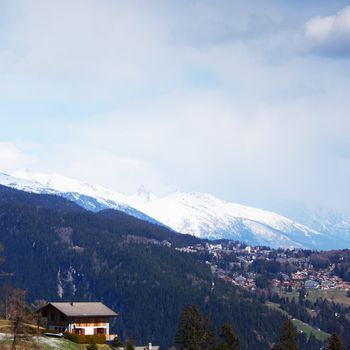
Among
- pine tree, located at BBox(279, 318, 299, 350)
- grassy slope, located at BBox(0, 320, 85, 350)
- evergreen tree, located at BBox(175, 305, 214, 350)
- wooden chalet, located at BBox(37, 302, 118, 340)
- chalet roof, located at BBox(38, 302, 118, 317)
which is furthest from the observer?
evergreen tree, located at BBox(175, 305, 214, 350)

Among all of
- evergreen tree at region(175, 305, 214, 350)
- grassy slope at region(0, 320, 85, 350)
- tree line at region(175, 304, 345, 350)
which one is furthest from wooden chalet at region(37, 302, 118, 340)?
grassy slope at region(0, 320, 85, 350)

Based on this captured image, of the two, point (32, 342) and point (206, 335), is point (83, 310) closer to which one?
point (206, 335)

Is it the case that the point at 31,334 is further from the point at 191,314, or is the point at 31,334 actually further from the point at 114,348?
the point at 191,314

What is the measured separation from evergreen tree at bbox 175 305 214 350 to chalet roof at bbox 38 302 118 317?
509 inches

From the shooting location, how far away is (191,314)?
468 feet

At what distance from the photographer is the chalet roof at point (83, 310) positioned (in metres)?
136

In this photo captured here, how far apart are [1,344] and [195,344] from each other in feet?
157

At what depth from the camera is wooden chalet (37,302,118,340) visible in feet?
443

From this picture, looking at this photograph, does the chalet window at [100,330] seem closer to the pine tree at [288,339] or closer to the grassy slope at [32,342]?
the grassy slope at [32,342]

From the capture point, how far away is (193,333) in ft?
458

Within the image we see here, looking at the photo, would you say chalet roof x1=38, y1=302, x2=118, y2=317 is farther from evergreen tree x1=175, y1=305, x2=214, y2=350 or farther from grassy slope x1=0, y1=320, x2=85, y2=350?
grassy slope x1=0, y1=320, x2=85, y2=350

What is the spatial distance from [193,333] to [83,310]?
20.6m

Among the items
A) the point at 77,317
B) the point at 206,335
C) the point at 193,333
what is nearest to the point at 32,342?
the point at 77,317

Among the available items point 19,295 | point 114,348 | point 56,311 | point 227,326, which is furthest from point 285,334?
point 19,295
